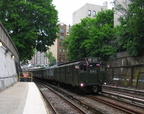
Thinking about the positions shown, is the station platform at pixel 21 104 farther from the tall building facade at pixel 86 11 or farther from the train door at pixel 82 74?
the tall building facade at pixel 86 11

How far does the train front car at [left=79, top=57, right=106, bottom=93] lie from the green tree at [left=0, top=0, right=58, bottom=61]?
15339 mm

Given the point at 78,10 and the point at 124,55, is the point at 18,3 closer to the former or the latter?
the point at 124,55

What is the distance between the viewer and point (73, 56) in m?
40.0

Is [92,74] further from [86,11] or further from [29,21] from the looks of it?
[86,11]

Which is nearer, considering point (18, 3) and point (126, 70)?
point (126, 70)

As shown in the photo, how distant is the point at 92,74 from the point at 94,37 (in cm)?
1502

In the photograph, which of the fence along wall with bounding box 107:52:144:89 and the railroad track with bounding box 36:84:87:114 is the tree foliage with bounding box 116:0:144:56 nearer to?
the fence along wall with bounding box 107:52:144:89

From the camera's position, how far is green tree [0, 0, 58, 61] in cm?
2991

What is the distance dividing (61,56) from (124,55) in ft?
212

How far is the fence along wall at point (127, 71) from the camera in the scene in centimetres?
2230

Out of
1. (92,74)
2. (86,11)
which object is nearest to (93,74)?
(92,74)

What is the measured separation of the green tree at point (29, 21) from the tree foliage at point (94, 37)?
5.64 m

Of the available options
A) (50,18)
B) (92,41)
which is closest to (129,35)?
(92,41)

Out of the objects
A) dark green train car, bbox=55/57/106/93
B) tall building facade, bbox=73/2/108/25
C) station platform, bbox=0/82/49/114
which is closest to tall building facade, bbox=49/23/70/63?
tall building facade, bbox=73/2/108/25
